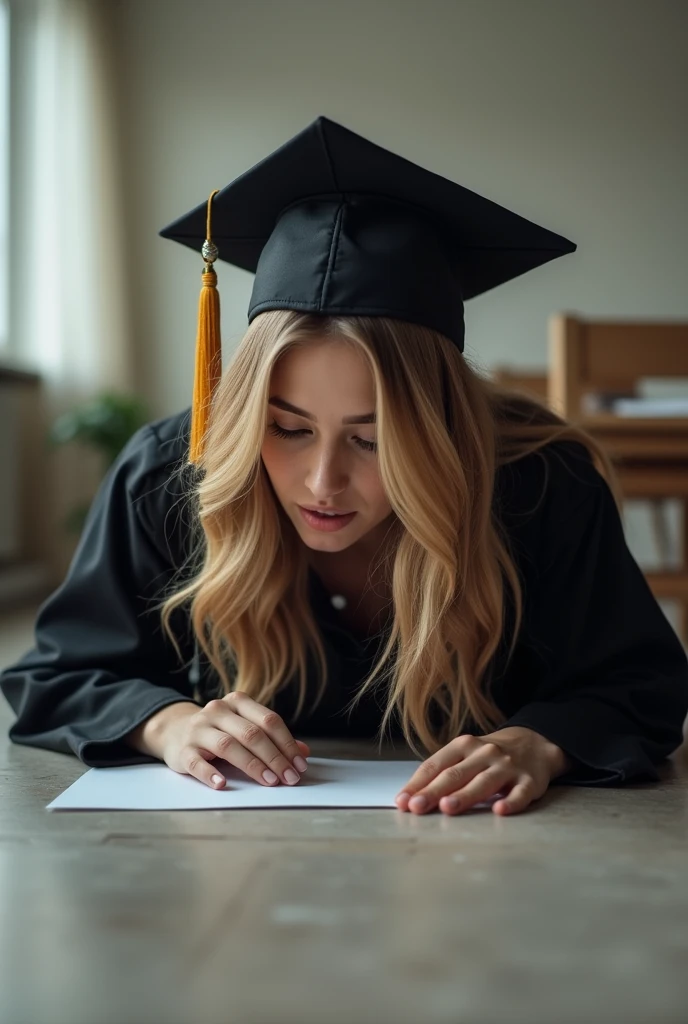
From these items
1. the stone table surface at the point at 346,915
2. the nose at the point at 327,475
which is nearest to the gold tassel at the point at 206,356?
the nose at the point at 327,475

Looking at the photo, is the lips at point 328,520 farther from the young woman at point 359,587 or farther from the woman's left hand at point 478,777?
the woman's left hand at point 478,777

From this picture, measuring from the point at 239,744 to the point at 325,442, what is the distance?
374 mm

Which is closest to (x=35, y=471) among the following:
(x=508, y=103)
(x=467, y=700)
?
(x=508, y=103)

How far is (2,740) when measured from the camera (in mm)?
1725

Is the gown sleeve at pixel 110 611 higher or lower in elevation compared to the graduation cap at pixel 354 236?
lower

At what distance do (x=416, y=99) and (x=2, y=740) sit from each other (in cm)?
508

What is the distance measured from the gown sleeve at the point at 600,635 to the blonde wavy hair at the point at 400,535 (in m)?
0.07

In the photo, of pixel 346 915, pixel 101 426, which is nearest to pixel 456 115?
pixel 101 426

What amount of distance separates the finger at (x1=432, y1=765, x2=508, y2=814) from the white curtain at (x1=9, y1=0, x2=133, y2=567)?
179 inches

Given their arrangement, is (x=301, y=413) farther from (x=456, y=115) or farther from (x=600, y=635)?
A: (x=456, y=115)

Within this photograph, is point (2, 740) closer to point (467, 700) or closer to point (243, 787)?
point (243, 787)

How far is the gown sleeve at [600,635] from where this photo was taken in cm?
148

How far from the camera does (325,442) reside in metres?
1.30

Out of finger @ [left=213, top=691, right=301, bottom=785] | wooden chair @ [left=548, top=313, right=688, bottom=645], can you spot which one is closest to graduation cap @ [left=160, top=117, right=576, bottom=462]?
finger @ [left=213, top=691, right=301, bottom=785]
